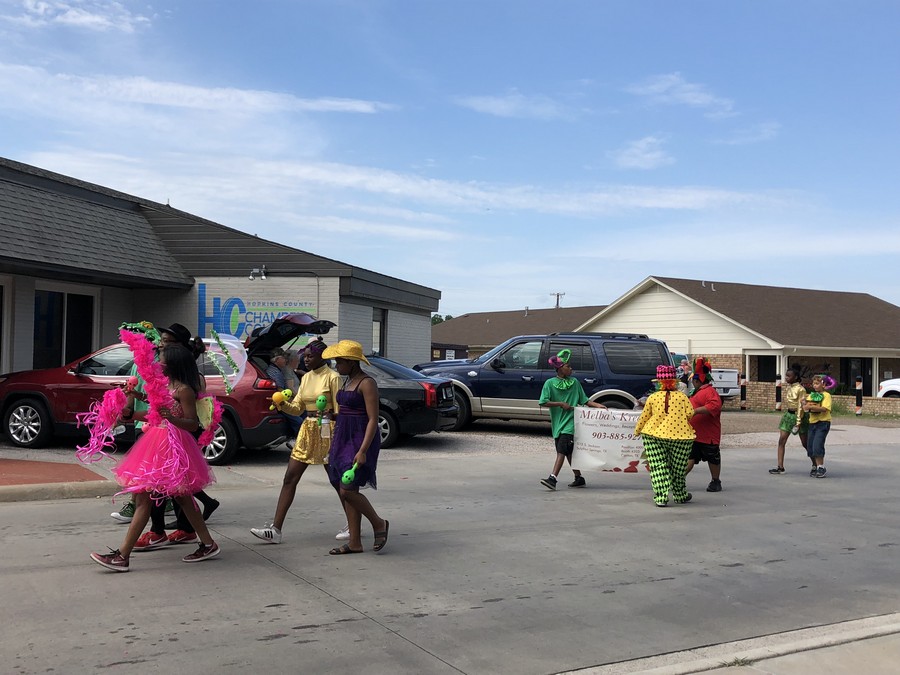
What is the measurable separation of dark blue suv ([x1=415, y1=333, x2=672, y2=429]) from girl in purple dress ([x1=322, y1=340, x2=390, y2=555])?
9.74 m

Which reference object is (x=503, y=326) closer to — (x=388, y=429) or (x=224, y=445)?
(x=388, y=429)

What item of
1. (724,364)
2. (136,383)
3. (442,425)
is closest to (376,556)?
(136,383)

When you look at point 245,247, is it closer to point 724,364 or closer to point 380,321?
point 380,321

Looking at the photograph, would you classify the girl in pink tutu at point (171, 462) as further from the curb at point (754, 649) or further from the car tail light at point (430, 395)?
the car tail light at point (430, 395)

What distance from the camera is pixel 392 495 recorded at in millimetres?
10094

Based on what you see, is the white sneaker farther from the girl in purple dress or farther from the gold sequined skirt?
the gold sequined skirt

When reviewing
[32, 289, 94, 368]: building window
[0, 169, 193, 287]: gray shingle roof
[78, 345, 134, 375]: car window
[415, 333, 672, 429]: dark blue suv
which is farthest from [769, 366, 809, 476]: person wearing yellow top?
[32, 289, 94, 368]: building window

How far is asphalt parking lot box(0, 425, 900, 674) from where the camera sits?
488cm

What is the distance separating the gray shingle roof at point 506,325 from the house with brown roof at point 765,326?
305 inches

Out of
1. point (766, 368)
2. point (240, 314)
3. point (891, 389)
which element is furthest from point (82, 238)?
point (766, 368)

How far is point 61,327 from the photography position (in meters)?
16.5

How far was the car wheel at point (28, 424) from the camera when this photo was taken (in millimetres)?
12430

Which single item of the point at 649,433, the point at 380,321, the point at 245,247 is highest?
the point at 245,247

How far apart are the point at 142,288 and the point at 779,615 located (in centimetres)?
1555
